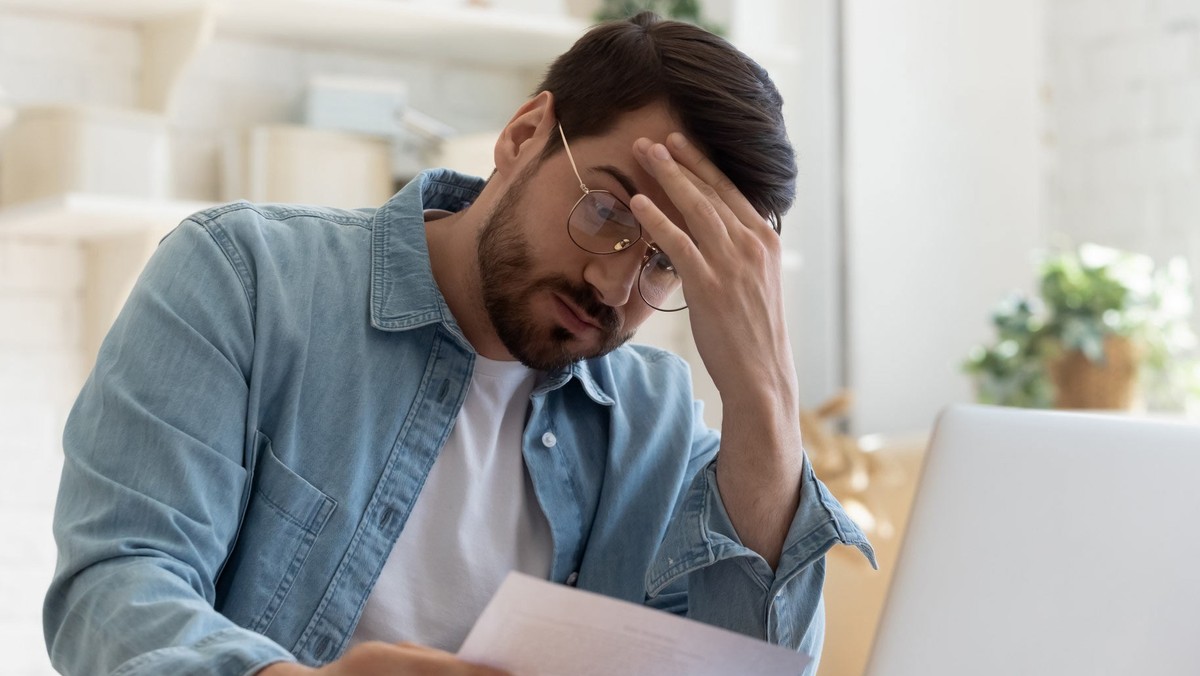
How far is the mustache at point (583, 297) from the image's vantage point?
47.5 inches

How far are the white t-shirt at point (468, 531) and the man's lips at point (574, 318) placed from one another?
11 cm

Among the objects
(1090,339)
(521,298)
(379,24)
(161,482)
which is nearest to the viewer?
(161,482)

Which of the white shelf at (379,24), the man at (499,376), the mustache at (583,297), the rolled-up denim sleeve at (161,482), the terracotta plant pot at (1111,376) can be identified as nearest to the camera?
the rolled-up denim sleeve at (161,482)

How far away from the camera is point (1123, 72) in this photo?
9.22 feet

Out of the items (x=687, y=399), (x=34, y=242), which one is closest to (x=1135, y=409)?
(x=687, y=399)

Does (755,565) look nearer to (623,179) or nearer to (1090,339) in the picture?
(623,179)

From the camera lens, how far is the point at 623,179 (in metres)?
1.19

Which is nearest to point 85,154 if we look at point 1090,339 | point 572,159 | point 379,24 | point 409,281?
point 379,24

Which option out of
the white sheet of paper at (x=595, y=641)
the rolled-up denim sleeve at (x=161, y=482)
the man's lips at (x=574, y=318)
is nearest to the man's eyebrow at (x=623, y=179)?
the man's lips at (x=574, y=318)

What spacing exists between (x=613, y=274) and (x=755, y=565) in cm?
29

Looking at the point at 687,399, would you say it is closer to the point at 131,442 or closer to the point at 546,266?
the point at 546,266

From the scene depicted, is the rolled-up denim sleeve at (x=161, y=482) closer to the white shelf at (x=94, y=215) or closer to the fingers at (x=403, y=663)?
the fingers at (x=403, y=663)

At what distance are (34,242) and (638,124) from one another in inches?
47.9

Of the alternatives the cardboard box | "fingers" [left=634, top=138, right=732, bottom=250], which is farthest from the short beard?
the cardboard box
